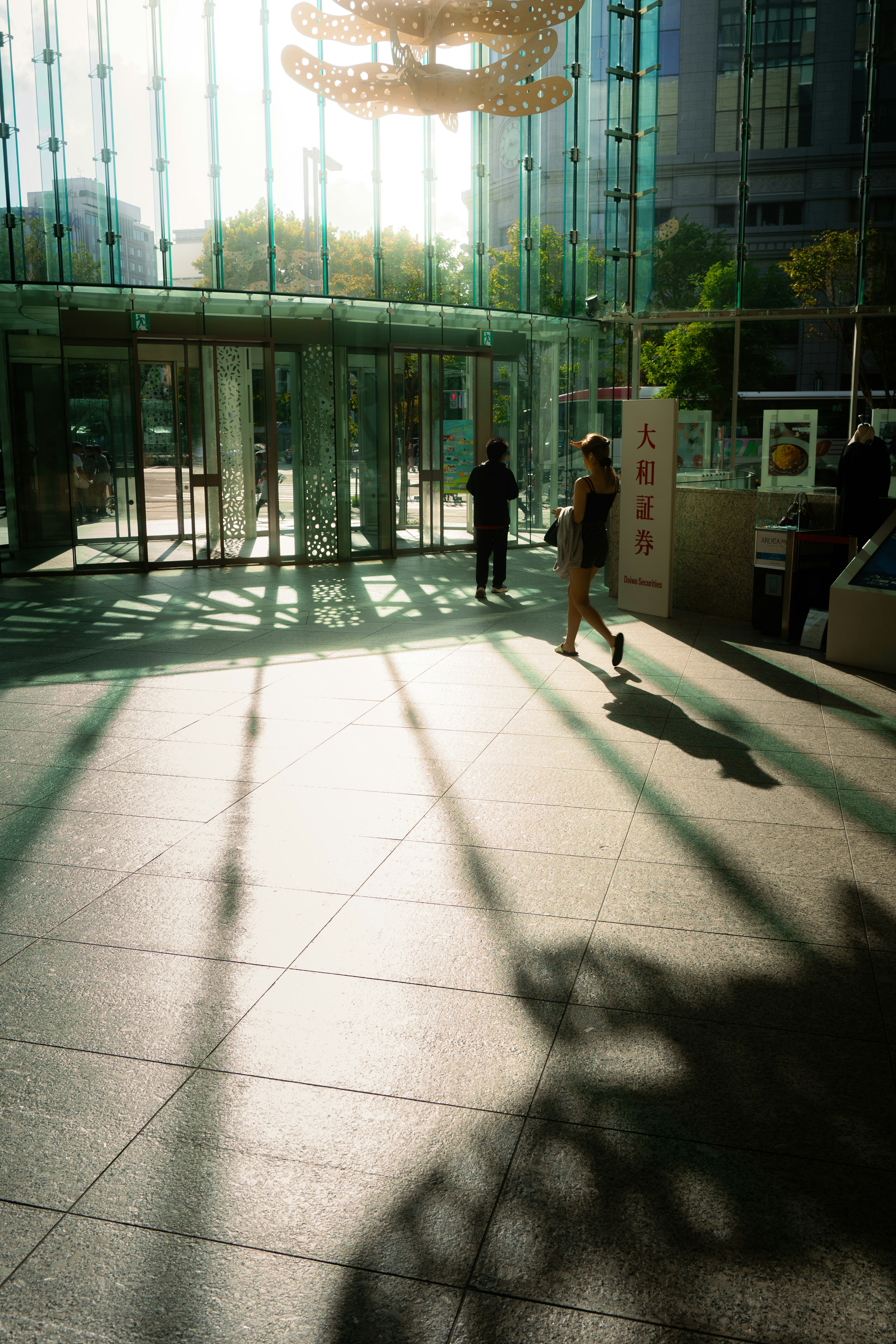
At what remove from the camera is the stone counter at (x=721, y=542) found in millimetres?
10758

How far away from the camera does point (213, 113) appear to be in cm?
1550

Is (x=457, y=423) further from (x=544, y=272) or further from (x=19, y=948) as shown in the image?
(x=19, y=948)

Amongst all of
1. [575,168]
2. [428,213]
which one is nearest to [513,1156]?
[428,213]

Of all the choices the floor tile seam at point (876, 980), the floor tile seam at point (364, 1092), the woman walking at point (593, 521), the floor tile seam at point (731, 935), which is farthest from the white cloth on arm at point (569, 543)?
the floor tile seam at point (364, 1092)

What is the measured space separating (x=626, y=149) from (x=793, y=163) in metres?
3.12

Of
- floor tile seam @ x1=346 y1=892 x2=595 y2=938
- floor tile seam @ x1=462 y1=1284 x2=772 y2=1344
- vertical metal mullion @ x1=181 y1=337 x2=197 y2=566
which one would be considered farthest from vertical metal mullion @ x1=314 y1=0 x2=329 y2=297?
floor tile seam @ x1=462 y1=1284 x2=772 y2=1344

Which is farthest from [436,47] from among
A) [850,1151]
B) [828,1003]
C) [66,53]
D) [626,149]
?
[626,149]

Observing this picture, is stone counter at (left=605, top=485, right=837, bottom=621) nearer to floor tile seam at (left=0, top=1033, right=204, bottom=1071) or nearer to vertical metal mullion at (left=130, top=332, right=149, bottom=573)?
vertical metal mullion at (left=130, top=332, right=149, bottom=573)

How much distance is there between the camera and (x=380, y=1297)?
229 cm

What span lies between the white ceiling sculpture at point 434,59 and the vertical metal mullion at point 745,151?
658 centimetres

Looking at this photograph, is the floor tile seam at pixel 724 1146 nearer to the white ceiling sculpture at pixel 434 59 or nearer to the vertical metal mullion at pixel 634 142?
the white ceiling sculpture at pixel 434 59

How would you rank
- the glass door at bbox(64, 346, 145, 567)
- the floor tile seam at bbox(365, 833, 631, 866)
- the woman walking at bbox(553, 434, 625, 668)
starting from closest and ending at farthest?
the floor tile seam at bbox(365, 833, 631, 866) → the woman walking at bbox(553, 434, 625, 668) → the glass door at bbox(64, 346, 145, 567)

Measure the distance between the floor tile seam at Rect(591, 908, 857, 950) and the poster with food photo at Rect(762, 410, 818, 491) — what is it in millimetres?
9098

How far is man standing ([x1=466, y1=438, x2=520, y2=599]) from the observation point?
11.8m
